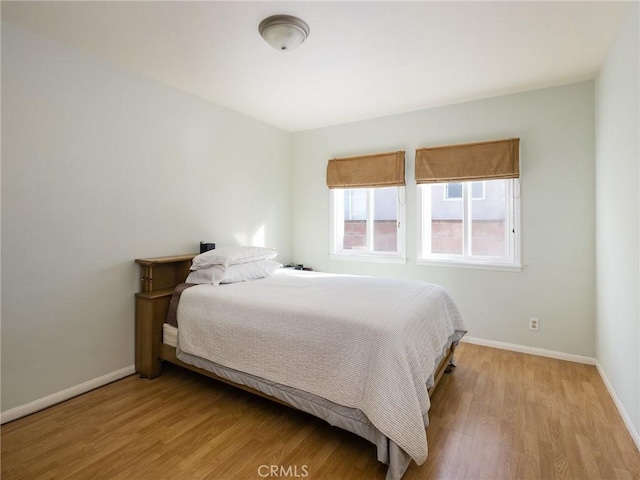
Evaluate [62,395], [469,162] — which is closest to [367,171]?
[469,162]

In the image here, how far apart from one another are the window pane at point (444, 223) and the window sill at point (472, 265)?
15 centimetres

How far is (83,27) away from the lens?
Answer: 2.12 metres

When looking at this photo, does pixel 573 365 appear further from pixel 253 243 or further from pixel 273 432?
pixel 253 243

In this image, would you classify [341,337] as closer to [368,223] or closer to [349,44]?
[349,44]

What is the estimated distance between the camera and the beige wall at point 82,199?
Result: 6.86ft

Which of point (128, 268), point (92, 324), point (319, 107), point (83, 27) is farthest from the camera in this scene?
point (319, 107)

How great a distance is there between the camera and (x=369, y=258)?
13.2 feet

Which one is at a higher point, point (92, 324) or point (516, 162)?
point (516, 162)

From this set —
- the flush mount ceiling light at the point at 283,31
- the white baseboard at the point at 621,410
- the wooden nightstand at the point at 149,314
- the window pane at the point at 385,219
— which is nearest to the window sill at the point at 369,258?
the window pane at the point at 385,219

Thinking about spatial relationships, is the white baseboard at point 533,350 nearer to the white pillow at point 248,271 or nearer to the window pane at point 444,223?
the window pane at point 444,223

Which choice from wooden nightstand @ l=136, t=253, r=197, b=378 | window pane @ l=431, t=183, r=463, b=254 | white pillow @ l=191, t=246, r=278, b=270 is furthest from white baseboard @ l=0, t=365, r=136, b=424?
window pane @ l=431, t=183, r=463, b=254

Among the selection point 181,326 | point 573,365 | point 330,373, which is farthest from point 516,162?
point 181,326

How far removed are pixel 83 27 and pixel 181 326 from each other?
2.18 meters

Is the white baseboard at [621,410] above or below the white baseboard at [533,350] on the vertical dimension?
below
